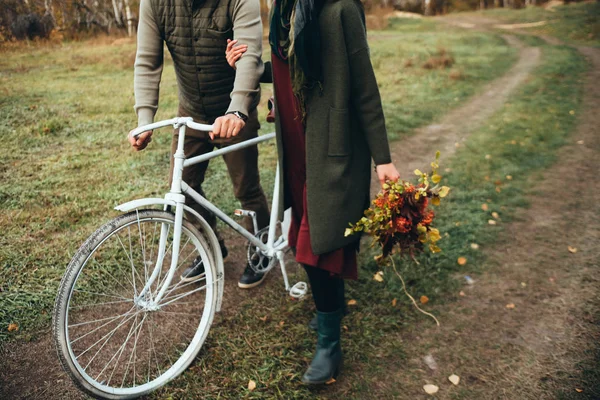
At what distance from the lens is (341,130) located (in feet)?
6.51

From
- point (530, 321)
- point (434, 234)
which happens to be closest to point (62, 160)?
point (434, 234)

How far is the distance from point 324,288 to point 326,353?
1.27 ft

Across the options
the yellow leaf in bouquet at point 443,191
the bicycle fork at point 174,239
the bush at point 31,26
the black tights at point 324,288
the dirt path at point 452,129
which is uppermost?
the bush at point 31,26

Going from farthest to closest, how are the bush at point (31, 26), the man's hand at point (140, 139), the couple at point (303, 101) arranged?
1. the bush at point (31, 26)
2. the man's hand at point (140, 139)
3. the couple at point (303, 101)

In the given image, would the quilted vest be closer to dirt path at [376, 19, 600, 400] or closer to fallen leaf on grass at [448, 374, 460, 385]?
dirt path at [376, 19, 600, 400]

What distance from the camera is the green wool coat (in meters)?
1.89

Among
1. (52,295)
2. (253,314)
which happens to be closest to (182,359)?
(253,314)

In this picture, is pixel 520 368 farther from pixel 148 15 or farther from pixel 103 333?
pixel 148 15

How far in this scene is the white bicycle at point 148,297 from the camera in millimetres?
2053

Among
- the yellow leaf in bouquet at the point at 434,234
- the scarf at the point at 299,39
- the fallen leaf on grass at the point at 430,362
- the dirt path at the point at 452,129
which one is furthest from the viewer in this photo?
the dirt path at the point at 452,129

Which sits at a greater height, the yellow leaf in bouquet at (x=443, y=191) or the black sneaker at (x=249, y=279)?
the yellow leaf in bouquet at (x=443, y=191)

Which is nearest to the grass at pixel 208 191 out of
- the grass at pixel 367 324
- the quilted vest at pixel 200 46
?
the grass at pixel 367 324

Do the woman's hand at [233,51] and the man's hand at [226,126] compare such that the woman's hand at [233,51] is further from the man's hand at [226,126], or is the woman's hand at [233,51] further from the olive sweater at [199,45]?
the man's hand at [226,126]

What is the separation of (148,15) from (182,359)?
6.43 ft
